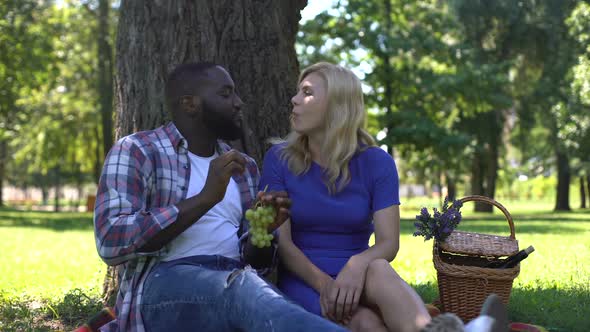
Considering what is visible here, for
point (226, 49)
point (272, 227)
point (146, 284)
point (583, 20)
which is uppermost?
point (583, 20)

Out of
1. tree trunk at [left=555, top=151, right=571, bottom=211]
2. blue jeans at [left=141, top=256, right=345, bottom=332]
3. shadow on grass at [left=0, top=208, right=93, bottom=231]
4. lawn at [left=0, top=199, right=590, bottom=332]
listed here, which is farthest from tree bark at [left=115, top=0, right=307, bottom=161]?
tree trunk at [left=555, top=151, right=571, bottom=211]

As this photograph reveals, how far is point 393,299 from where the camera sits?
10.9 ft

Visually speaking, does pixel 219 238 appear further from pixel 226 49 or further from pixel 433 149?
pixel 433 149

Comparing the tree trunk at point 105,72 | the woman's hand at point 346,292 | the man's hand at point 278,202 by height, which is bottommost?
the woman's hand at point 346,292

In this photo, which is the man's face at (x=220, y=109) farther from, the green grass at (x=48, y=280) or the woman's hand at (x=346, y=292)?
the green grass at (x=48, y=280)

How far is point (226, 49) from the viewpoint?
5273mm

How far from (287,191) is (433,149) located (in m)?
22.5

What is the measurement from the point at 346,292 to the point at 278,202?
0.56m

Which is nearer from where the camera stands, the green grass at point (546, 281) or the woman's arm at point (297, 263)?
the woman's arm at point (297, 263)

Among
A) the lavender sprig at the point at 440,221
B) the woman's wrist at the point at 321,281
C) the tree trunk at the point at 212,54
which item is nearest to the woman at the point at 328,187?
the woman's wrist at the point at 321,281

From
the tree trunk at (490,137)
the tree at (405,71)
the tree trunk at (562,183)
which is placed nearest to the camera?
the tree at (405,71)

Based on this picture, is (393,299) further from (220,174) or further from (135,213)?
(135,213)

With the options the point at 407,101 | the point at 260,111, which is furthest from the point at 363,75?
the point at 260,111

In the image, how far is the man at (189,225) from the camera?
10.6 feet
